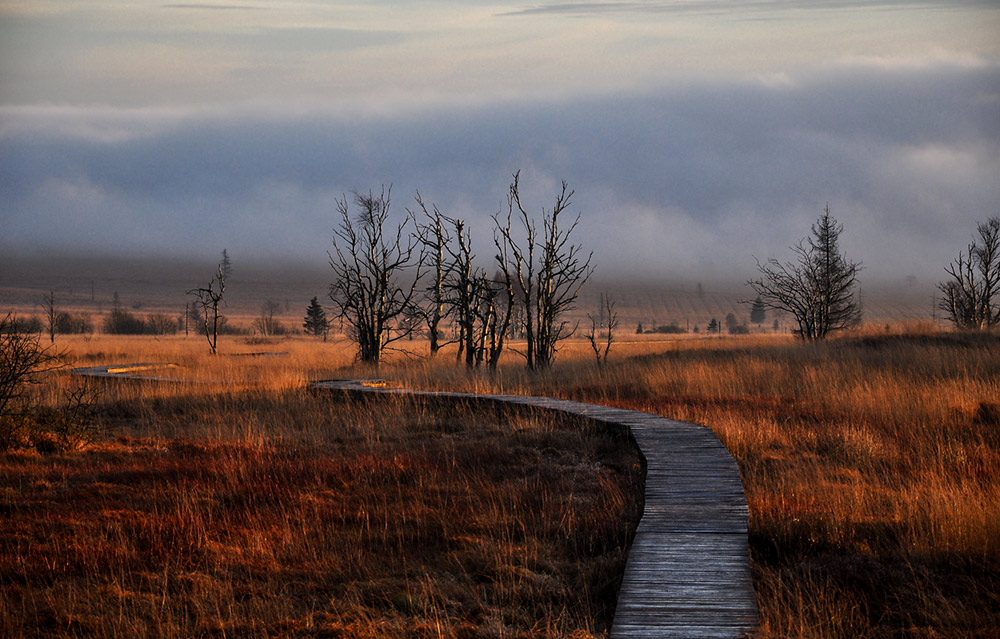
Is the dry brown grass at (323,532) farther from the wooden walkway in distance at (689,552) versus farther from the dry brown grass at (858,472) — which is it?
the dry brown grass at (858,472)

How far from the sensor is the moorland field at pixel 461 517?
5.08 m

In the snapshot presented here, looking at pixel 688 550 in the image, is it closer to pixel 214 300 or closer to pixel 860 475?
pixel 860 475

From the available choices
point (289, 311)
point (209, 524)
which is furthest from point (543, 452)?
point (289, 311)

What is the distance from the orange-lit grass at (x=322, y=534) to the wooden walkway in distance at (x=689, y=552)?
0.34 meters

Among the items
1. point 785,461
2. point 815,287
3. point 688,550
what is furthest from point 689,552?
point 815,287

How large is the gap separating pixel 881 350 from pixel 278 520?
658 inches

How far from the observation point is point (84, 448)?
1051 cm

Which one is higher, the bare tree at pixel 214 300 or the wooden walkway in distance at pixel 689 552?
the bare tree at pixel 214 300

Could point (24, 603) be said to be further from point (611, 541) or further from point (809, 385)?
point (809, 385)

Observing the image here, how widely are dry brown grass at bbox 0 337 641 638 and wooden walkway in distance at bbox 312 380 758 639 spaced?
34 cm

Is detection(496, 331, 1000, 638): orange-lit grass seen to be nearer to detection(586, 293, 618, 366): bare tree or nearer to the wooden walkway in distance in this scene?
the wooden walkway in distance

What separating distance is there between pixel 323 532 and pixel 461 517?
1198mm

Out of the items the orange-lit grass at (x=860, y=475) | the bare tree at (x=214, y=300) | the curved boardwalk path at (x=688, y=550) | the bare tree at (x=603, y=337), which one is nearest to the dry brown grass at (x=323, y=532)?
the curved boardwalk path at (x=688, y=550)

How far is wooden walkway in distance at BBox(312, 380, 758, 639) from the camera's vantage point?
4.38m
